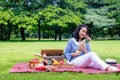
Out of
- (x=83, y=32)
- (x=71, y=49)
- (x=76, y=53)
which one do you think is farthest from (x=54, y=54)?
(x=83, y=32)

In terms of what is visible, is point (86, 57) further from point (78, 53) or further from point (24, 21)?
point (24, 21)

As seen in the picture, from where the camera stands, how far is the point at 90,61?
262 inches

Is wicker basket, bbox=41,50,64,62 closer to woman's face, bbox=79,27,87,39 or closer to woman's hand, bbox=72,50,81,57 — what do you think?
woman's hand, bbox=72,50,81,57

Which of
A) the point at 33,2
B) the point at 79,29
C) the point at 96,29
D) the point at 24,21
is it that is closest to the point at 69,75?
the point at 79,29

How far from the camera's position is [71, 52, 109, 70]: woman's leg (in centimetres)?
636

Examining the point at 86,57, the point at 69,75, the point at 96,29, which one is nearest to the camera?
the point at 69,75

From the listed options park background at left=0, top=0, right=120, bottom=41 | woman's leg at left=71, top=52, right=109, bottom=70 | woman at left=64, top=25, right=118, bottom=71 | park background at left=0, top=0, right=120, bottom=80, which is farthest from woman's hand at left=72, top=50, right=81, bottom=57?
park background at left=0, top=0, right=120, bottom=41

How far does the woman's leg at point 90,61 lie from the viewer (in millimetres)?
6363

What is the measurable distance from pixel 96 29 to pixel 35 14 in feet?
22.5

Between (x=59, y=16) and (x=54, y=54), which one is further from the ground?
(x=54, y=54)

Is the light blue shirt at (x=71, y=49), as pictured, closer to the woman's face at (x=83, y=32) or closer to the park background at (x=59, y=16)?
the woman's face at (x=83, y=32)

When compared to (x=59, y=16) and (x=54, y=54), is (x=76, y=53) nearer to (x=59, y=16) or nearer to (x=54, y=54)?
(x=54, y=54)

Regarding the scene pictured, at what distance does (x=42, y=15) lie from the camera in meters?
27.5

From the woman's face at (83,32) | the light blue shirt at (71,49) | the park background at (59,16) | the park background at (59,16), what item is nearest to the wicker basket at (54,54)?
the light blue shirt at (71,49)
